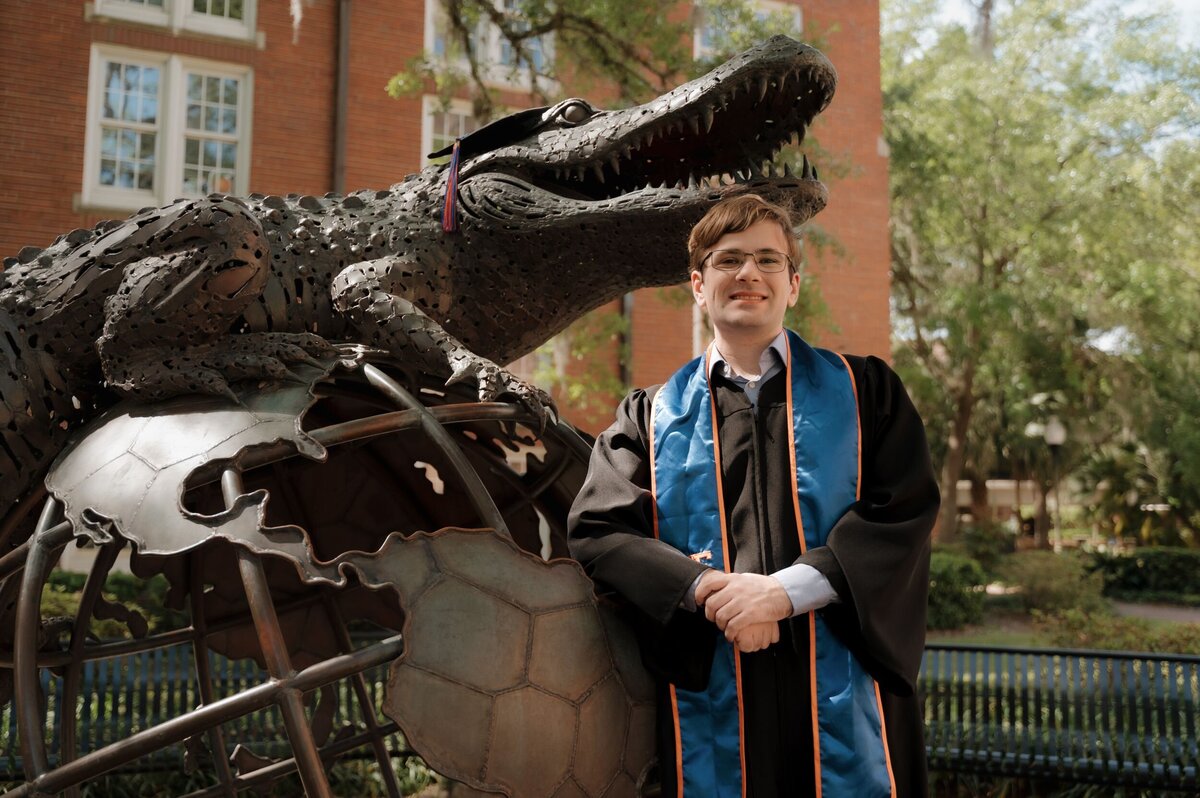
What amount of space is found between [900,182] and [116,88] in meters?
13.1

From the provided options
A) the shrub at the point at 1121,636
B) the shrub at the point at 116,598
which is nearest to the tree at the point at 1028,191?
the shrub at the point at 1121,636

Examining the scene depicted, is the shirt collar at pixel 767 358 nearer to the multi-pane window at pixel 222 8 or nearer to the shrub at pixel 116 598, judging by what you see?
the shrub at pixel 116 598

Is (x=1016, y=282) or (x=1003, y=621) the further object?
(x=1016, y=282)

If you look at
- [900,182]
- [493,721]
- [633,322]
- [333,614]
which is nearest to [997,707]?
[333,614]

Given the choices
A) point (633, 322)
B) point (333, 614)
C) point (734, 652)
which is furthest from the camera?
point (633, 322)

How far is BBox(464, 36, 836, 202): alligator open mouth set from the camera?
294 cm

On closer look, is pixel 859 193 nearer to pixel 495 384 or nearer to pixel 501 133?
pixel 501 133

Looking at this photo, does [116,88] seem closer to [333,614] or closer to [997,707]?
[333,614]

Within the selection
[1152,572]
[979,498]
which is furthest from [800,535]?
[979,498]

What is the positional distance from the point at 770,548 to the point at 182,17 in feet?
40.7

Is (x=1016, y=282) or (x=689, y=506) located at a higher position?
(x=1016, y=282)

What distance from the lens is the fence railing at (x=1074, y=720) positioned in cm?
628

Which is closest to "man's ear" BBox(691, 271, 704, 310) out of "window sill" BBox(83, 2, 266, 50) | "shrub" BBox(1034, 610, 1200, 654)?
"shrub" BBox(1034, 610, 1200, 654)

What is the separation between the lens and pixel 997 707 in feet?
22.5
